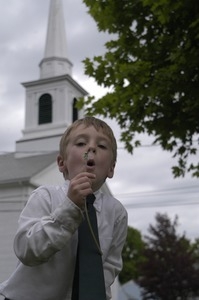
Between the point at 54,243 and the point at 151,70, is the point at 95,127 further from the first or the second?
the point at 151,70

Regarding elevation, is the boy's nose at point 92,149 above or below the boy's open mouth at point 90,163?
above

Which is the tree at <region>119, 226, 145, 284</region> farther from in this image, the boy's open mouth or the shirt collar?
the boy's open mouth

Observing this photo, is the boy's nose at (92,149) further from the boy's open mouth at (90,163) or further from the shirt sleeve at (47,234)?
the shirt sleeve at (47,234)

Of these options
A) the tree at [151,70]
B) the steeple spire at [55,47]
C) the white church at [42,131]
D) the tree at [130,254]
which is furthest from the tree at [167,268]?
the tree at [151,70]

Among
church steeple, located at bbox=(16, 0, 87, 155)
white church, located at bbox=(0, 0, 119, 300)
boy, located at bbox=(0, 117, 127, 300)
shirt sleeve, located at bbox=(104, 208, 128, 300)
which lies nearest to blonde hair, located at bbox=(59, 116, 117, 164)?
boy, located at bbox=(0, 117, 127, 300)

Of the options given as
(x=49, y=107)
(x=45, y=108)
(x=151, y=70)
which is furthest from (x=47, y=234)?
(x=45, y=108)

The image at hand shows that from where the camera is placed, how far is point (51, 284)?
165 centimetres

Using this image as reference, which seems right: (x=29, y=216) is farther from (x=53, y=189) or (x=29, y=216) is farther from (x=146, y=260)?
(x=146, y=260)

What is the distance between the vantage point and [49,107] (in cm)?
3162

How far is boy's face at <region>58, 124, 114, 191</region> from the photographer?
1.68 metres

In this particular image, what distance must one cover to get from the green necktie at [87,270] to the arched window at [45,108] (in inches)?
1169

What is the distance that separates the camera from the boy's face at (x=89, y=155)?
168 centimetres

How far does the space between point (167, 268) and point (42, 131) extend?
11.2 m

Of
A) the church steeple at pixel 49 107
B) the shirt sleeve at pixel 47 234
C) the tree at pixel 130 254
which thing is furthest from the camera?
the tree at pixel 130 254
